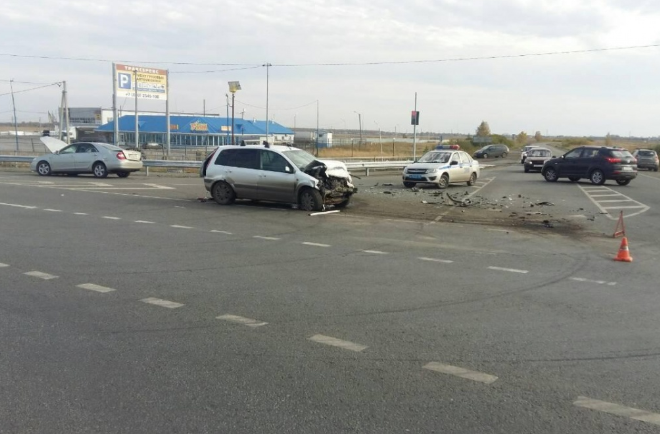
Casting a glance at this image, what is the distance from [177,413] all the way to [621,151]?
28.5m

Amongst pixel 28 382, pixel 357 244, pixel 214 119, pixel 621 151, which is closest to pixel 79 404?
pixel 28 382

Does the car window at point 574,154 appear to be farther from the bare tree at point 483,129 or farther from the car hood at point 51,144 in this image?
the bare tree at point 483,129

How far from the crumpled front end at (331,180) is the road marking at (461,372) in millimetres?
11170

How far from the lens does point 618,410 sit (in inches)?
169

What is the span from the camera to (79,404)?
429cm

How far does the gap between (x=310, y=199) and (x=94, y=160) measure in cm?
1470

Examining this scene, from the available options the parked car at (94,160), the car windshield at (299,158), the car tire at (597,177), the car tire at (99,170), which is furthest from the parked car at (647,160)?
the car tire at (99,170)

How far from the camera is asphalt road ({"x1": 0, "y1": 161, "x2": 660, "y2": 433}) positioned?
4.20 m

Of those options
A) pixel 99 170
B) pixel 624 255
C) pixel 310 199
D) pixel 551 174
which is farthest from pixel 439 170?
pixel 99 170

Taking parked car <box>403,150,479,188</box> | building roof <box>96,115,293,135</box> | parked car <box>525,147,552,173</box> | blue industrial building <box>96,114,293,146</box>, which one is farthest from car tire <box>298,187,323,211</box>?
building roof <box>96,115,293,135</box>

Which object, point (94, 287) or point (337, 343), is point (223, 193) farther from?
point (337, 343)

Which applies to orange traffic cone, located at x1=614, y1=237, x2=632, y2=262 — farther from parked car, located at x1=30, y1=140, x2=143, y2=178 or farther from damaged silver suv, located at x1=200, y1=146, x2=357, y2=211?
parked car, located at x1=30, y1=140, x2=143, y2=178

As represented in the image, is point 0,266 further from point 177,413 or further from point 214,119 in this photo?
point 214,119

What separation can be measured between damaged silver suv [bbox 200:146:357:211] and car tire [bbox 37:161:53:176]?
1410 centimetres
